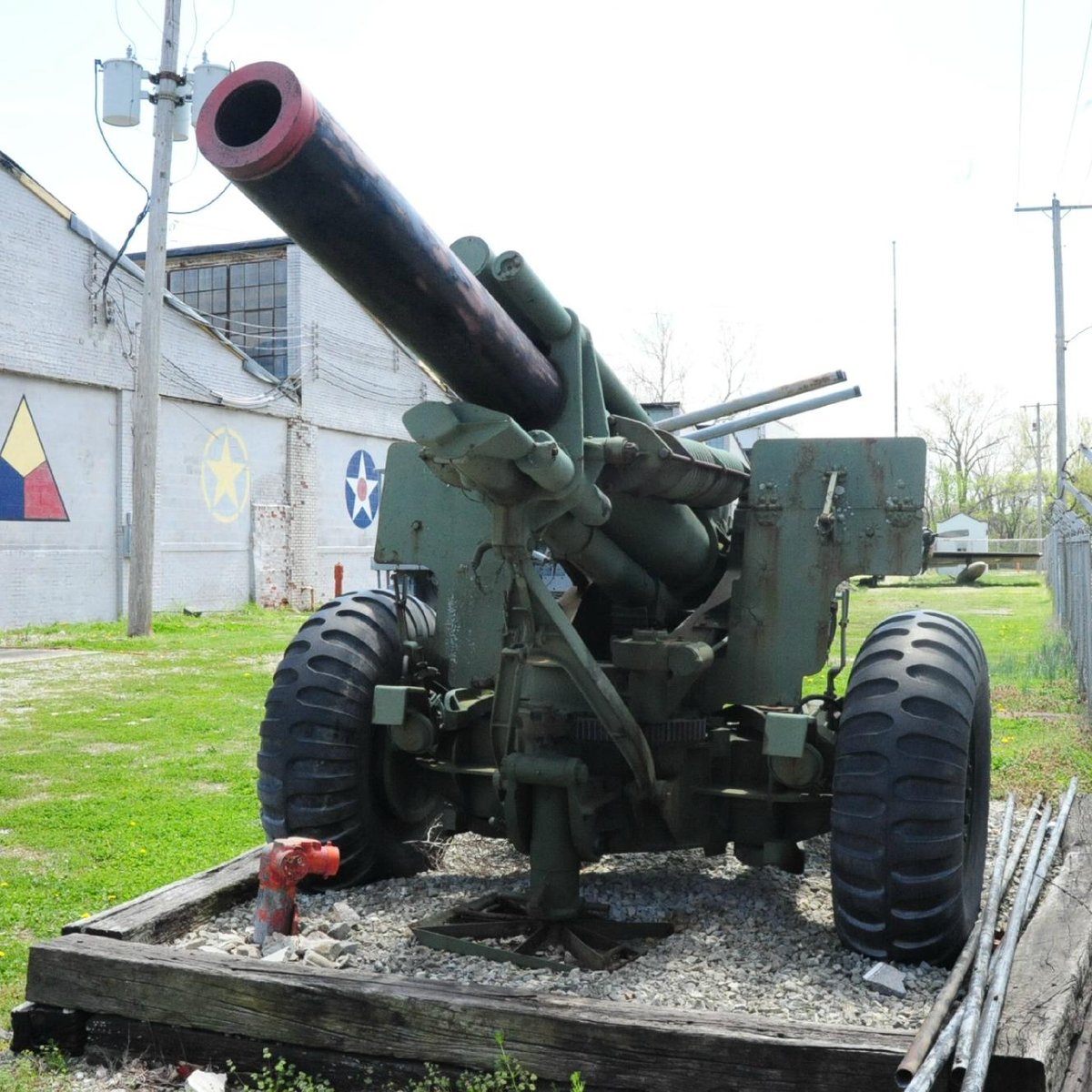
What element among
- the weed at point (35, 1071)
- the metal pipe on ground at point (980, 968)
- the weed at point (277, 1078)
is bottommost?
the weed at point (35, 1071)

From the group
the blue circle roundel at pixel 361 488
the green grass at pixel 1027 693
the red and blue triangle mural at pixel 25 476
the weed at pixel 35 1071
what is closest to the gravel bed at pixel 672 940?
the weed at pixel 35 1071

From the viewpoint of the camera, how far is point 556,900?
455 centimetres

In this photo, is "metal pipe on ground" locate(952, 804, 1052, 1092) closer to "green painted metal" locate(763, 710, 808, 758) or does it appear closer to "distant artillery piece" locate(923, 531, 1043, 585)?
"green painted metal" locate(763, 710, 808, 758)

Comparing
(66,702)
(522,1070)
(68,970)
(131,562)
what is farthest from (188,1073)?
(131,562)

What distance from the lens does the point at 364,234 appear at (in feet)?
10.1

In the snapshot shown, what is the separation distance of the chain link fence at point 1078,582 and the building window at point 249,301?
1412cm

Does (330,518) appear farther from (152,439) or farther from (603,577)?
Answer: (603,577)

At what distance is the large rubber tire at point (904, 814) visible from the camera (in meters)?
4.08

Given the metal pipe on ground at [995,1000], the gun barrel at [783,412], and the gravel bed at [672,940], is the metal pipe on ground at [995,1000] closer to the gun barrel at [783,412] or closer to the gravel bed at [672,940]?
the gravel bed at [672,940]

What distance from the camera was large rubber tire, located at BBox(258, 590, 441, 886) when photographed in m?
4.93

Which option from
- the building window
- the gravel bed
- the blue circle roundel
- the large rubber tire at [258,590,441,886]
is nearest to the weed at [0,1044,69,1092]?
the gravel bed

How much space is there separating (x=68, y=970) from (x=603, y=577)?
2.07 meters

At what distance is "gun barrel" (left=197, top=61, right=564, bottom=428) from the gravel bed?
1745 millimetres

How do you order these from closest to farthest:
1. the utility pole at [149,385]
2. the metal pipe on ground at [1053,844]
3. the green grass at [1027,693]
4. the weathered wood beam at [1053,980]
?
the weathered wood beam at [1053,980] < the metal pipe on ground at [1053,844] < the green grass at [1027,693] < the utility pole at [149,385]
